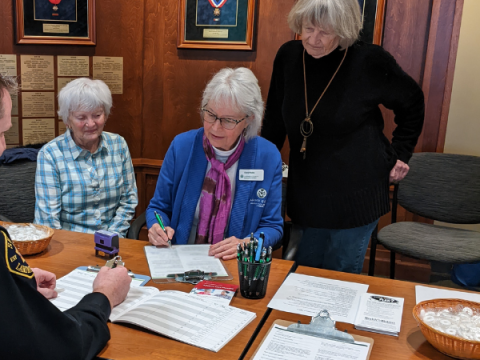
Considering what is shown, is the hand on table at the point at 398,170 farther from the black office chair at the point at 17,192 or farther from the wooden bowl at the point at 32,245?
the black office chair at the point at 17,192

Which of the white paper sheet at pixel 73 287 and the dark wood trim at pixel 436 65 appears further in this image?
the dark wood trim at pixel 436 65

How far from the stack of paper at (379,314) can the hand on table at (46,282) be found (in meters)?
0.91

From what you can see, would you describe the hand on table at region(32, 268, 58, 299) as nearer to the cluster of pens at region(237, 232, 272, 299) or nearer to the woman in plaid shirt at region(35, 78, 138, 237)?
the cluster of pens at region(237, 232, 272, 299)

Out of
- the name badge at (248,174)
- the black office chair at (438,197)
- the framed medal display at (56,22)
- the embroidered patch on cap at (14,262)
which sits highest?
the framed medal display at (56,22)

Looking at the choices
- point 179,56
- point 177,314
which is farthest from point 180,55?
point 177,314

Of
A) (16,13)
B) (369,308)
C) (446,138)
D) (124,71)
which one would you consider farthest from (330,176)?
(16,13)

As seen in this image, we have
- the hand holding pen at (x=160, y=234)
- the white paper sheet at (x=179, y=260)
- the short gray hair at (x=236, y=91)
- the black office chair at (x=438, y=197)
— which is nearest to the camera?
the white paper sheet at (x=179, y=260)

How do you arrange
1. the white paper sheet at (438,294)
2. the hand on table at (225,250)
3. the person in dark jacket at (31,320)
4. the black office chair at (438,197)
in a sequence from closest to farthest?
the person in dark jacket at (31,320), the white paper sheet at (438,294), the hand on table at (225,250), the black office chair at (438,197)

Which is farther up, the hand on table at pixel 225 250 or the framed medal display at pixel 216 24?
the framed medal display at pixel 216 24

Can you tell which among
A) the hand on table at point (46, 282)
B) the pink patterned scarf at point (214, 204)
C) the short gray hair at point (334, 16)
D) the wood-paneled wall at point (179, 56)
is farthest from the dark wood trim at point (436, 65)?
the hand on table at point (46, 282)

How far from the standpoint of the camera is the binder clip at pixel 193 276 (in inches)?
67.2

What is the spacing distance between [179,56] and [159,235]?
214cm

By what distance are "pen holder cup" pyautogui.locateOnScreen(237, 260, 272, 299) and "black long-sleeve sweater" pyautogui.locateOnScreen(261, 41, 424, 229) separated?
0.84 m

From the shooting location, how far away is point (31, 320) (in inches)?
40.2
